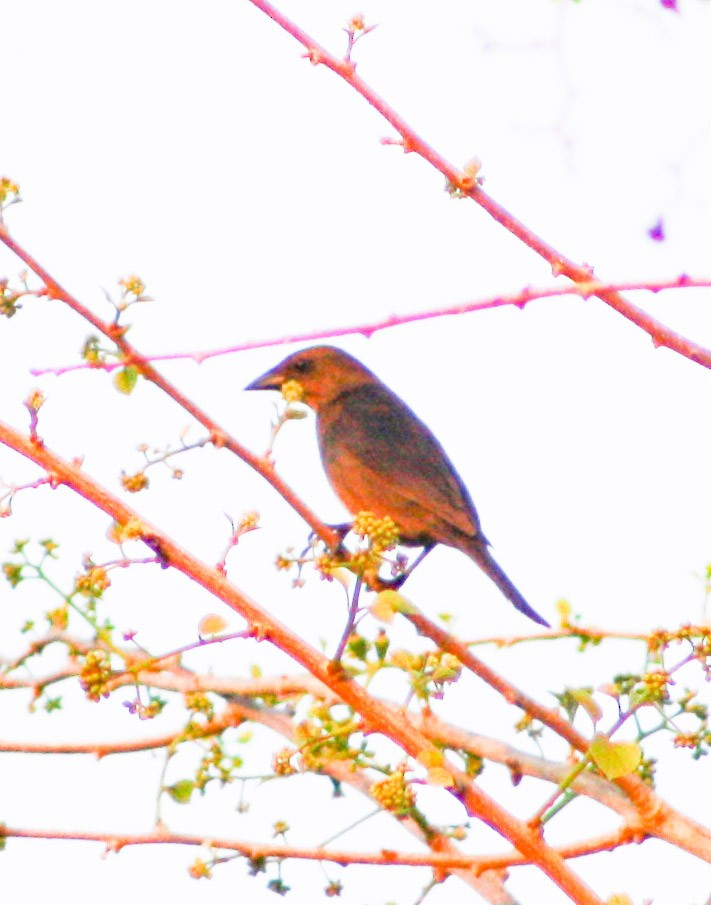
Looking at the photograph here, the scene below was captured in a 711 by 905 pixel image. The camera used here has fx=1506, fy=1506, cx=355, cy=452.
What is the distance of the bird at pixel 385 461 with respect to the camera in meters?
4.96

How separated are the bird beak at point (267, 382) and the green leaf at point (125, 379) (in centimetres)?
291

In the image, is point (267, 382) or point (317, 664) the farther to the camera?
point (267, 382)

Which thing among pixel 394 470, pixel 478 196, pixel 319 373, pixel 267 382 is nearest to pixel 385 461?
pixel 394 470

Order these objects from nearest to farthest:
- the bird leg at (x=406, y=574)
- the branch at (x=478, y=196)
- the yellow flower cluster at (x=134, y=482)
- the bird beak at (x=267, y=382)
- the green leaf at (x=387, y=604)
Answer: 1. the branch at (x=478, y=196)
2. the green leaf at (x=387, y=604)
3. the yellow flower cluster at (x=134, y=482)
4. the bird leg at (x=406, y=574)
5. the bird beak at (x=267, y=382)

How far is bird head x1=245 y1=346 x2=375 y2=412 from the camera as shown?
5922 millimetres

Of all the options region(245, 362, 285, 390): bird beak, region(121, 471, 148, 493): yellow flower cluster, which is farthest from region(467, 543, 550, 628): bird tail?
region(121, 471, 148, 493): yellow flower cluster

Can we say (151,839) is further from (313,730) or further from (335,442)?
(335,442)

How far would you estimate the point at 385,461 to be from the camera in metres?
5.30

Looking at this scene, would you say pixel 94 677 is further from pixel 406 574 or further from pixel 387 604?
pixel 406 574

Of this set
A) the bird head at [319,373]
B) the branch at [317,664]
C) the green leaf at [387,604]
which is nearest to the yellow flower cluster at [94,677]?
the branch at [317,664]

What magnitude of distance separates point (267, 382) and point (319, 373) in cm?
44

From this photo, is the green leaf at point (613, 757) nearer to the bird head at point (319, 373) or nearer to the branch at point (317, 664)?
the branch at point (317, 664)

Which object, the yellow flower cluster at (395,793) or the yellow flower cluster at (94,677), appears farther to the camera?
the yellow flower cluster at (94,677)

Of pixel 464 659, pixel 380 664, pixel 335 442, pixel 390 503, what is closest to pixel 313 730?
pixel 380 664
